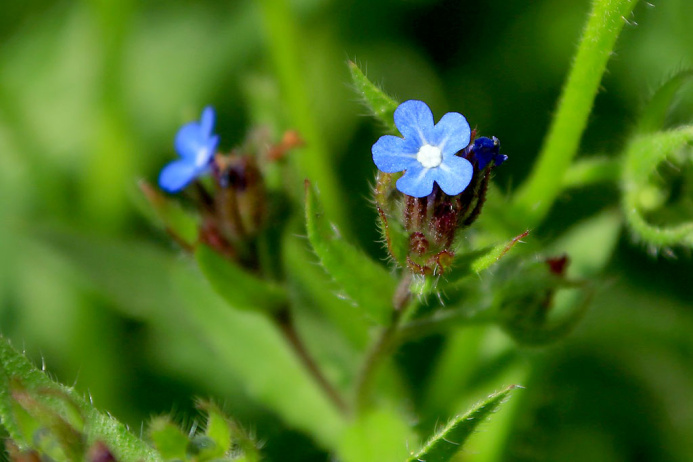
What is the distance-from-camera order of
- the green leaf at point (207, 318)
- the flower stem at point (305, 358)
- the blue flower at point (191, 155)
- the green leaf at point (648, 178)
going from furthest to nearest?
the green leaf at point (207, 318), the flower stem at point (305, 358), the blue flower at point (191, 155), the green leaf at point (648, 178)

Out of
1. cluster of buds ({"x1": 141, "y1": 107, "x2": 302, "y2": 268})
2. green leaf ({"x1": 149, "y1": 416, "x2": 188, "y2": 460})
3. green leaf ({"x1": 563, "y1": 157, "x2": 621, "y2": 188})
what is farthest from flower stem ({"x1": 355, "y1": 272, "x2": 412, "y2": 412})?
green leaf ({"x1": 563, "y1": 157, "x2": 621, "y2": 188})

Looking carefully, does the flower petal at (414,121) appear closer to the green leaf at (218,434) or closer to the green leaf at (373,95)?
the green leaf at (373,95)

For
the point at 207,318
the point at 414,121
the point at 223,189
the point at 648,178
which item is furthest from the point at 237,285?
the point at 648,178

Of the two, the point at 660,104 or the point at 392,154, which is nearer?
the point at 392,154

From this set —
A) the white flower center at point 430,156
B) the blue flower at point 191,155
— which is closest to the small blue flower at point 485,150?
the white flower center at point 430,156

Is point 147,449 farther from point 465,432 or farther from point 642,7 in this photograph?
point 642,7

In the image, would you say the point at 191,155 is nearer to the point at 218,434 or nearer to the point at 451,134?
the point at 218,434

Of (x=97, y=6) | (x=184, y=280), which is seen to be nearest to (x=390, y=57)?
(x=97, y=6)
